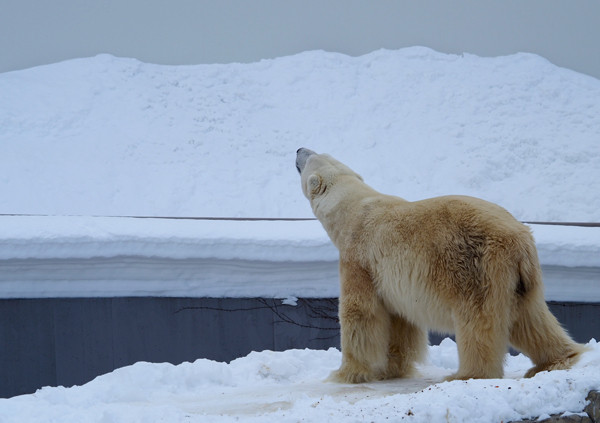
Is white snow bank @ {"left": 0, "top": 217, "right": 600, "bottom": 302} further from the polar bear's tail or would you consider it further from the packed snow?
the polar bear's tail

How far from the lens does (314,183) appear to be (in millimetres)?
3383

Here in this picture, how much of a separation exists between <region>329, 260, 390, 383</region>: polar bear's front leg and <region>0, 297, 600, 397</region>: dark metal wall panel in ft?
4.53

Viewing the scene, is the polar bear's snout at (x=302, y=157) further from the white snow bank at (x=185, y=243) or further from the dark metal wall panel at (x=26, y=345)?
the dark metal wall panel at (x=26, y=345)

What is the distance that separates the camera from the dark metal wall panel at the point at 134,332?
14.3ft

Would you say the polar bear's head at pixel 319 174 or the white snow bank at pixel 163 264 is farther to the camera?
the white snow bank at pixel 163 264

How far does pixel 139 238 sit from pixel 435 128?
39.0 ft

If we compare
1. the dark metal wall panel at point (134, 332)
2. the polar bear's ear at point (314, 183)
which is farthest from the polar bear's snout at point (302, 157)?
the dark metal wall panel at point (134, 332)

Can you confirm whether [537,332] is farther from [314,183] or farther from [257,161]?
[257,161]

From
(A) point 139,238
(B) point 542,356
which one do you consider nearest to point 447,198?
(B) point 542,356

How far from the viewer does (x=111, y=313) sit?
4.41m

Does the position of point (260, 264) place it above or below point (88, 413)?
above

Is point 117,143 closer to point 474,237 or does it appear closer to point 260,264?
point 260,264

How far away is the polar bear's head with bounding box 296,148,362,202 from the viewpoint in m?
3.39

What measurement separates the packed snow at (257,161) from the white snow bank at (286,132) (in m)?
0.04
